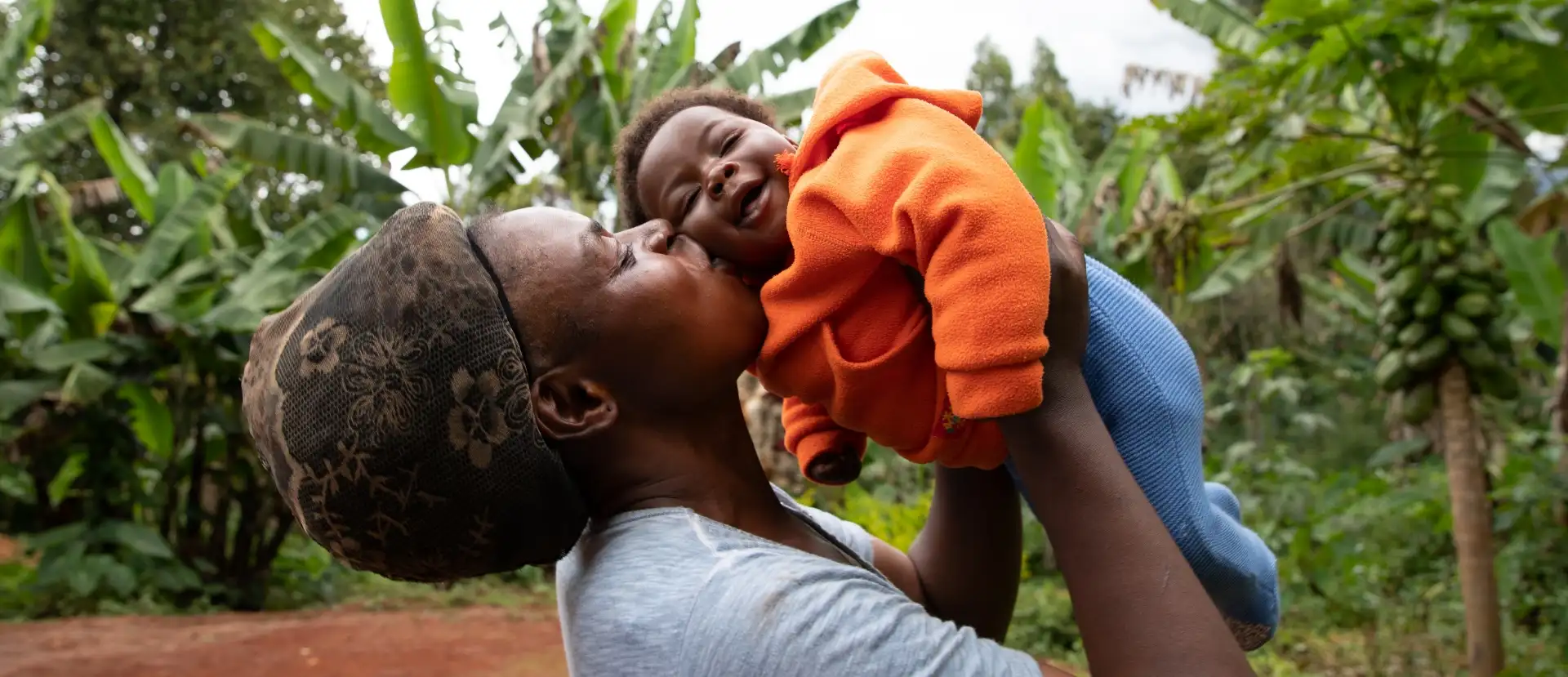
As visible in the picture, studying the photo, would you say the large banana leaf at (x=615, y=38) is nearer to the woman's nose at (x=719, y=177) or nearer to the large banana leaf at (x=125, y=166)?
the large banana leaf at (x=125, y=166)

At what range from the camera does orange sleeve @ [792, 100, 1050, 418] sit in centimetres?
111

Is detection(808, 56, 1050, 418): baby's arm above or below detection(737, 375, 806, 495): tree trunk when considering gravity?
above

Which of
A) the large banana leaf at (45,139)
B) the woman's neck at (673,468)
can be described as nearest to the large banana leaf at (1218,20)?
the woman's neck at (673,468)

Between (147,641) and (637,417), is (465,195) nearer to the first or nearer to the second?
(147,641)

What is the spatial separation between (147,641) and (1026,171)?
563 cm

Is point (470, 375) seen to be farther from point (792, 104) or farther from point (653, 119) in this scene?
point (792, 104)

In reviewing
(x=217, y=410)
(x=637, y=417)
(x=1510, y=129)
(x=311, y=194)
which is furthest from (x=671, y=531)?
(x=311, y=194)

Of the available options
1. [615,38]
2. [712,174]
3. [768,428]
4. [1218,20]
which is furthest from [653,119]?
[615,38]

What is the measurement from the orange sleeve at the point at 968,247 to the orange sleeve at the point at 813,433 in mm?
370

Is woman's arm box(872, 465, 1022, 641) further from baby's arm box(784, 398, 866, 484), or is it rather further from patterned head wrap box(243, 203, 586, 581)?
patterned head wrap box(243, 203, 586, 581)

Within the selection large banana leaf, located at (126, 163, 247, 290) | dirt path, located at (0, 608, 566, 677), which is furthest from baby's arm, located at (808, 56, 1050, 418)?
large banana leaf, located at (126, 163, 247, 290)

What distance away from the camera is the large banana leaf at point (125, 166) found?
755 cm

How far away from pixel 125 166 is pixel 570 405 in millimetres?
7803

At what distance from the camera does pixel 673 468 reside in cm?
133
